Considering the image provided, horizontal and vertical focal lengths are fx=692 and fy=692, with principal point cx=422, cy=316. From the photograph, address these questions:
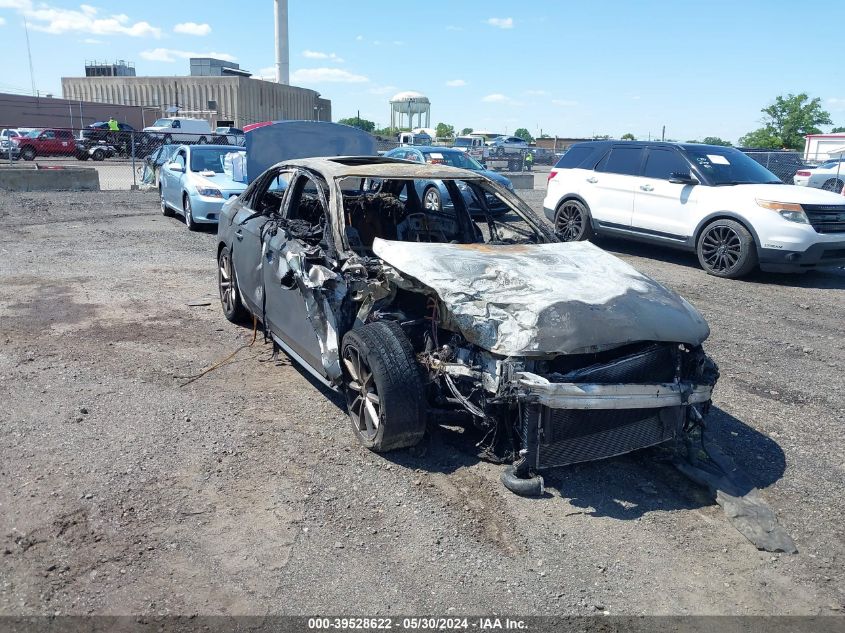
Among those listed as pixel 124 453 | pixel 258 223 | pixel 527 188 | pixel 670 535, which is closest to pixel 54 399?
pixel 124 453

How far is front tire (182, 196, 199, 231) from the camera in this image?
12891mm

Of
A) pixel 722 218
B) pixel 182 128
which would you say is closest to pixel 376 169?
pixel 722 218

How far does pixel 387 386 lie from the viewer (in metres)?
3.97

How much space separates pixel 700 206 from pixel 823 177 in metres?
14.0

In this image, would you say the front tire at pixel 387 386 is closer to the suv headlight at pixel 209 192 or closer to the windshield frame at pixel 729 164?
the windshield frame at pixel 729 164

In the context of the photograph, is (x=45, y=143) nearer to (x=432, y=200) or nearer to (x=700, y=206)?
(x=700, y=206)

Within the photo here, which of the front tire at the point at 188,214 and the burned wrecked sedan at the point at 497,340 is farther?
the front tire at the point at 188,214

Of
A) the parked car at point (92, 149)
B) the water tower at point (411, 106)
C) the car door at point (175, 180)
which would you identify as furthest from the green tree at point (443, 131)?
the car door at point (175, 180)

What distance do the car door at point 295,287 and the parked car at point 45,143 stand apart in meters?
29.6

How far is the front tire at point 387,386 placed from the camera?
13.1 feet

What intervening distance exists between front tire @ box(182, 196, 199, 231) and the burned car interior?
27.5 feet

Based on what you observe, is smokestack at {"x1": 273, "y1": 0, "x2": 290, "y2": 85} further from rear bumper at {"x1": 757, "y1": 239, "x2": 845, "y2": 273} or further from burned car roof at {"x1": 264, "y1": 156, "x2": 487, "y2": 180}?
burned car roof at {"x1": 264, "y1": 156, "x2": 487, "y2": 180}

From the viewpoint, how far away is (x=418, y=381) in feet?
13.1

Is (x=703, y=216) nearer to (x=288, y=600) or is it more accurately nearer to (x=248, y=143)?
(x=248, y=143)
